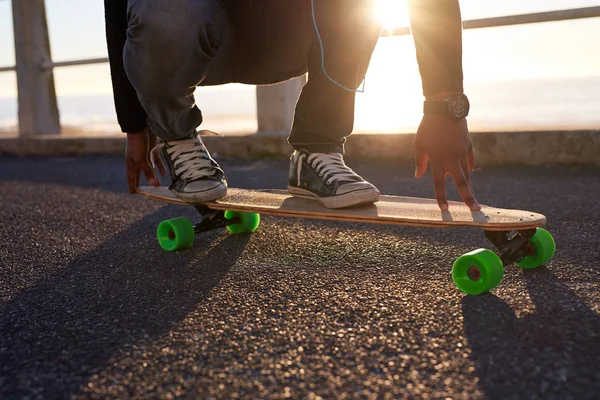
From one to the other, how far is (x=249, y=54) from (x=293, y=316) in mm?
971

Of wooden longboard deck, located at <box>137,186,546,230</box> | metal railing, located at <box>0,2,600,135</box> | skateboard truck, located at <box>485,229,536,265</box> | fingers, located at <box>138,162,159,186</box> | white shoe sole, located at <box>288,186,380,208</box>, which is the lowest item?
skateboard truck, located at <box>485,229,536,265</box>

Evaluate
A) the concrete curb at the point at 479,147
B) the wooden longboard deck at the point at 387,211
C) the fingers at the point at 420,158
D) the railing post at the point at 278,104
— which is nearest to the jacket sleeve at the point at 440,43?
the fingers at the point at 420,158

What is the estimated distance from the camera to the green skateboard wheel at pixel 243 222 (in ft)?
5.94

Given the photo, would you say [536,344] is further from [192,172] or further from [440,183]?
[192,172]

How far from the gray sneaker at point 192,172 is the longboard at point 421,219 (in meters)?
0.03

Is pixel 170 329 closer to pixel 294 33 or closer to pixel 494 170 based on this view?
pixel 294 33

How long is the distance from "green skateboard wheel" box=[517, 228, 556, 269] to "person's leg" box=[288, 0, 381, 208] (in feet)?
1.53

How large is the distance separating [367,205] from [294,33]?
594 millimetres

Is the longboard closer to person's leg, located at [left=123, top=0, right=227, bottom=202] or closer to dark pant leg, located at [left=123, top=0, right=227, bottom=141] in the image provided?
person's leg, located at [left=123, top=0, right=227, bottom=202]

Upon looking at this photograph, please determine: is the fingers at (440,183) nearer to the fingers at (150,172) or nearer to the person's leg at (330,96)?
the person's leg at (330,96)

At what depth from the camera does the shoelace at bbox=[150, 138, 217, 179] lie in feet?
5.27

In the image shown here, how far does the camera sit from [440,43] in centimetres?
134

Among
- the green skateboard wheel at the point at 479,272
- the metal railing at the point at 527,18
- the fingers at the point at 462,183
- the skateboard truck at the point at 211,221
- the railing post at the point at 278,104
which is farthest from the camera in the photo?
the railing post at the point at 278,104

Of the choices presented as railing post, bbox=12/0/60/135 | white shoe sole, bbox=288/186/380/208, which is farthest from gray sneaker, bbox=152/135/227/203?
railing post, bbox=12/0/60/135
